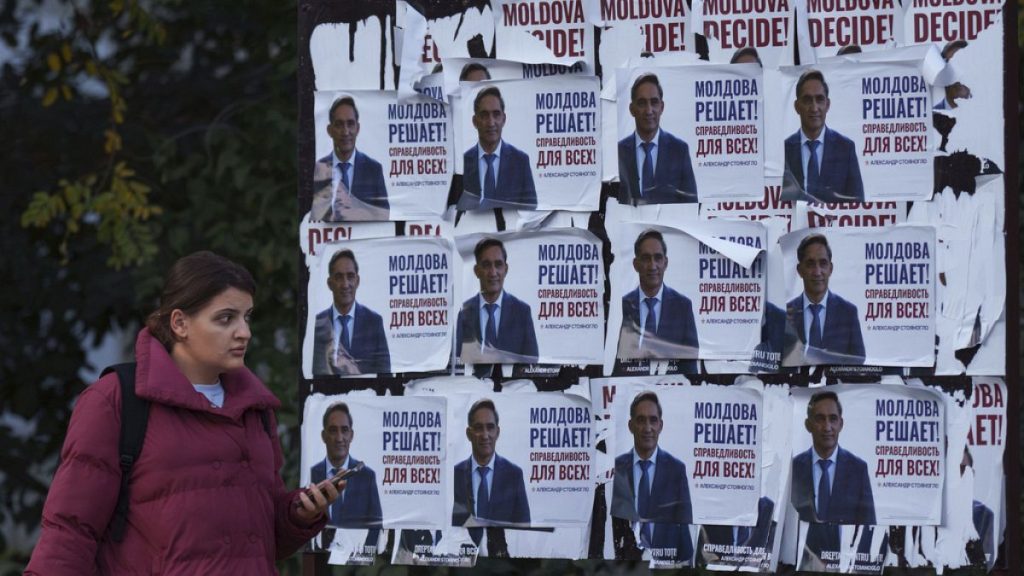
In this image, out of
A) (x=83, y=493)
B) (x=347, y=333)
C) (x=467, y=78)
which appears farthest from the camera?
(x=347, y=333)

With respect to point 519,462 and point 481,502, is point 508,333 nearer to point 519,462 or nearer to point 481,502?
point 519,462

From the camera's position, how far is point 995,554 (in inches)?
179

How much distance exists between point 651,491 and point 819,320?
745 mm

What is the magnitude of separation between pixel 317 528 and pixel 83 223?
16.5 feet

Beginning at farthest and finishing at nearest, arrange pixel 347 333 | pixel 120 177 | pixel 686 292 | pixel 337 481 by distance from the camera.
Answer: pixel 120 177 → pixel 347 333 → pixel 686 292 → pixel 337 481

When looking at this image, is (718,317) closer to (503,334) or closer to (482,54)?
(503,334)

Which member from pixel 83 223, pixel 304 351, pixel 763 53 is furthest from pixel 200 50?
pixel 763 53

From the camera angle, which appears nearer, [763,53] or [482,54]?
[763,53]

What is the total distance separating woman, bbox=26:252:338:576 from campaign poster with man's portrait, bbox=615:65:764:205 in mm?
1441

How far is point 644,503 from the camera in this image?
486 centimetres

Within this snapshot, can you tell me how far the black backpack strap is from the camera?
3.78 metres

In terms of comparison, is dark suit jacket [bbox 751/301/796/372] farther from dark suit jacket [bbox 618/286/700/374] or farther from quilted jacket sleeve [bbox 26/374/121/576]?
quilted jacket sleeve [bbox 26/374/121/576]

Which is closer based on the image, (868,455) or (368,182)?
(868,455)

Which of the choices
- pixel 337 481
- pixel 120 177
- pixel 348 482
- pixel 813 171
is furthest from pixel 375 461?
pixel 120 177
